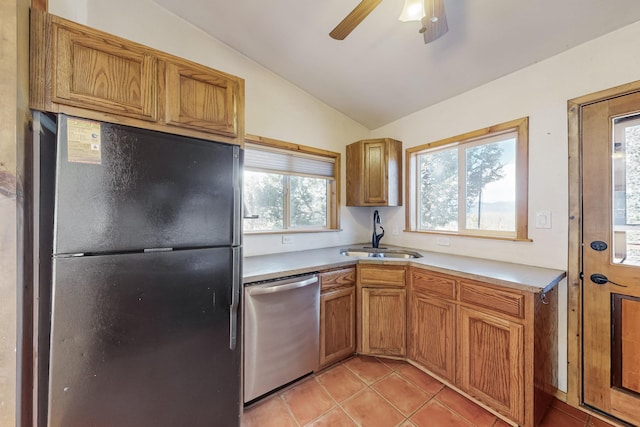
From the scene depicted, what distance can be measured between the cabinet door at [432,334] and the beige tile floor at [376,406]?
4.8 inches

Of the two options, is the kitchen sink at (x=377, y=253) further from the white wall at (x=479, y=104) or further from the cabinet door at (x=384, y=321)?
the cabinet door at (x=384, y=321)

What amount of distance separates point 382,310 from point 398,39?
211cm

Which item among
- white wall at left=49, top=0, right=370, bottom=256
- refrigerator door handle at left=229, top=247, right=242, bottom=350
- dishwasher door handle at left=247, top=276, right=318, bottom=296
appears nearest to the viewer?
refrigerator door handle at left=229, top=247, right=242, bottom=350

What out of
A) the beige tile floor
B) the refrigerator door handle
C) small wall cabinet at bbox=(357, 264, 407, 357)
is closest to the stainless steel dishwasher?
the beige tile floor

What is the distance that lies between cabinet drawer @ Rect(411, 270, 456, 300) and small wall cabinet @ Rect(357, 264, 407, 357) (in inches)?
4.3

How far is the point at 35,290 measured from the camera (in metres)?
0.90

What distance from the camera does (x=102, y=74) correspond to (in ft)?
3.34

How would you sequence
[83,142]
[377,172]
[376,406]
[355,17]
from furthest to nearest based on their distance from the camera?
[377,172] → [376,406] → [355,17] → [83,142]

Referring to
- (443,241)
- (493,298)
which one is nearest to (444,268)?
(493,298)

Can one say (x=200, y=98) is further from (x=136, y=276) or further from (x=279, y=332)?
(x=279, y=332)

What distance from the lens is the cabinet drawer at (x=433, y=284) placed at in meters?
1.74

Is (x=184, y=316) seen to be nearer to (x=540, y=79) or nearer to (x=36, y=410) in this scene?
(x=36, y=410)

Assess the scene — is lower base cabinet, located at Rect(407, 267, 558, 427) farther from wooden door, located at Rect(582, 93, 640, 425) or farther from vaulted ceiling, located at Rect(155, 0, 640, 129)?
vaulted ceiling, located at Rect(155, 0, 640, 129)

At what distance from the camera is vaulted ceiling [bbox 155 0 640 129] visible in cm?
145
